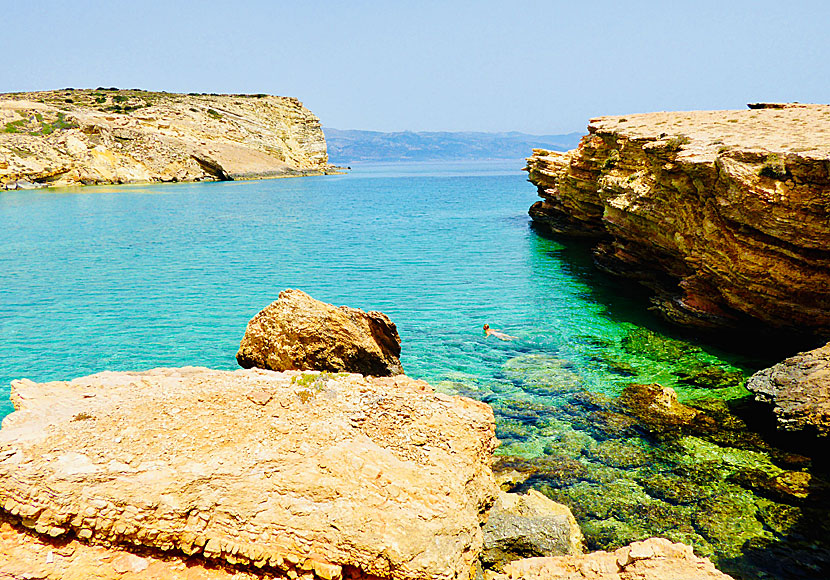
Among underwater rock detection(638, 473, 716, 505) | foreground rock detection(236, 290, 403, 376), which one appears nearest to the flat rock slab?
foreground rock detection(236, 290, 403, 376)

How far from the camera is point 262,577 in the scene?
575cm

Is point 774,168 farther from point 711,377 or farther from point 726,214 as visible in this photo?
point 711,377

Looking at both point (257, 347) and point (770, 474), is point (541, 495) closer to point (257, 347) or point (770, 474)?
point (770, 474)

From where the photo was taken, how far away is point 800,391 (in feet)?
40.0

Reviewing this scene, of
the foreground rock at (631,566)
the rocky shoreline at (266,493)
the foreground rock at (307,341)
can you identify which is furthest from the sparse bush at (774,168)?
the foreground rock at (631,566)

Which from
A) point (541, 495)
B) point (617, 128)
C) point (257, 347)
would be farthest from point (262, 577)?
point (617, 128)

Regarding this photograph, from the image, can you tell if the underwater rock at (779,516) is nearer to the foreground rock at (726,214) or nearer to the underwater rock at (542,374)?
the underwater rock at (542,374)

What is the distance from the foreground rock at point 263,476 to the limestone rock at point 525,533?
87 centimetres

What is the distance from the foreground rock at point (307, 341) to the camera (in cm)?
1290

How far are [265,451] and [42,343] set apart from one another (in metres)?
16.0

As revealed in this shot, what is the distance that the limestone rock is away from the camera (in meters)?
8.17

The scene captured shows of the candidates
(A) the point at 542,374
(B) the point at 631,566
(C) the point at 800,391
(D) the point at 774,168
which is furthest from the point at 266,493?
(D) the point at 774,168

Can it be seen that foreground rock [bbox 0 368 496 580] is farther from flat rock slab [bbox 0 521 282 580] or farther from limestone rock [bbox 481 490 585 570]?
limestone rock [bbox 481 490 585 570]

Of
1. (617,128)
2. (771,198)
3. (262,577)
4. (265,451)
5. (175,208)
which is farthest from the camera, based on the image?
(175,208)
